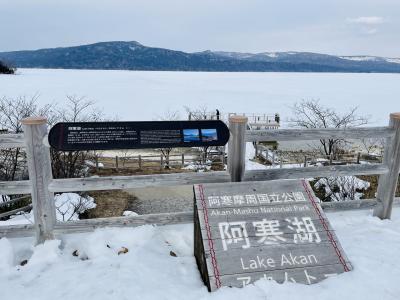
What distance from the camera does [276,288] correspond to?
297 cm

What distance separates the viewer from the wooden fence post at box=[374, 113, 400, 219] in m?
4.31

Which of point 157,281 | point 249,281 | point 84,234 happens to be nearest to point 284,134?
point 249,281

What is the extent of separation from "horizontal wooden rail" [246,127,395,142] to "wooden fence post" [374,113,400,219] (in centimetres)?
9

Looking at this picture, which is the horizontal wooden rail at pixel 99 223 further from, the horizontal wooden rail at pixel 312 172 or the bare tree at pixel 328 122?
the bare tree at pixel 328 122

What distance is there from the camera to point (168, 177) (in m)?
3.93

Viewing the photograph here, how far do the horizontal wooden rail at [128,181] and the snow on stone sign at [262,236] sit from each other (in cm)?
27

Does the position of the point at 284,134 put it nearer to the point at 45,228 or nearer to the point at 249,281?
the point at 249,281

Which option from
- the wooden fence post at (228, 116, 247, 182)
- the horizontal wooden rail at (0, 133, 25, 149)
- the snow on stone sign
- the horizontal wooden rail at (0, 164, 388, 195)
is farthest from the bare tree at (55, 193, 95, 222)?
the snow on stone sign

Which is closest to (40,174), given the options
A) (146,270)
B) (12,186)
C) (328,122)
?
(12,186)

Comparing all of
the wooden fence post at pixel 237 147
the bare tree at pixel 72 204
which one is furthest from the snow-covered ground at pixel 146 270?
the bare tree at pixel 72 204

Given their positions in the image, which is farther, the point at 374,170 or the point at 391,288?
the point at 374,170

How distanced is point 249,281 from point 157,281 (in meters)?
0.81

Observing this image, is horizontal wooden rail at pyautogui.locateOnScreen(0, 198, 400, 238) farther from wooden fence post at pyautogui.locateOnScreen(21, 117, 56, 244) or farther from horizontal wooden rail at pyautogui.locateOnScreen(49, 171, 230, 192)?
horizontal wooden rail at pyautogui.locateOnScreen(49, 171, 230, 192)

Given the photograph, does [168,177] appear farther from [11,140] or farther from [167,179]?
[11,140]
